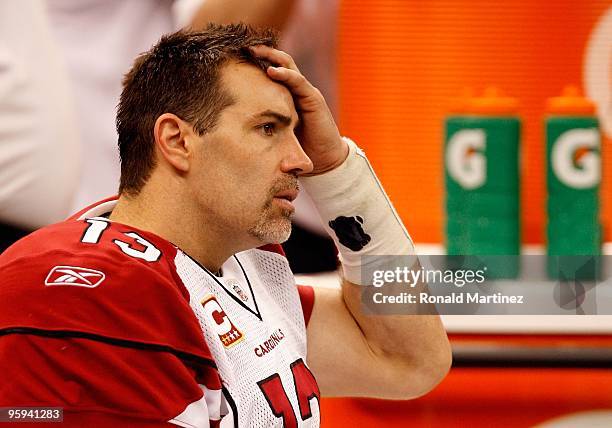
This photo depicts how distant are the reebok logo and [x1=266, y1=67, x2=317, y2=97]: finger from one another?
35 centimetres

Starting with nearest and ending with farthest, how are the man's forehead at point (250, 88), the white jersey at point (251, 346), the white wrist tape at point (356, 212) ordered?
the white jersey at point (251, 346) < the man's forehead at point (250, 88) < the white wrist tape at point (356, 212)

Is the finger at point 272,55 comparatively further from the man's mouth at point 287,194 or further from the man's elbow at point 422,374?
the man's elbow at point 422,374

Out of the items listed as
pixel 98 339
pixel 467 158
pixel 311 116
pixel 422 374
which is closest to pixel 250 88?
pixel 311 116

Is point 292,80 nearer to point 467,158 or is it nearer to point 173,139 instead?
point 173,139

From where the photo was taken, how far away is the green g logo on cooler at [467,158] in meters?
1.82

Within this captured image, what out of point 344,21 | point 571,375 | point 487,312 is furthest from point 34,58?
point 571,375

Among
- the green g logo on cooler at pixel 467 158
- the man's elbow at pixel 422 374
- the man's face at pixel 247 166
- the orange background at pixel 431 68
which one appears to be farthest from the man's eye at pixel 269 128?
the orange background at pixel 431 68

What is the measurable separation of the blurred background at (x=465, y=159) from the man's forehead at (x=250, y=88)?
0.45 meters

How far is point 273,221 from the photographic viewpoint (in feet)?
4.16

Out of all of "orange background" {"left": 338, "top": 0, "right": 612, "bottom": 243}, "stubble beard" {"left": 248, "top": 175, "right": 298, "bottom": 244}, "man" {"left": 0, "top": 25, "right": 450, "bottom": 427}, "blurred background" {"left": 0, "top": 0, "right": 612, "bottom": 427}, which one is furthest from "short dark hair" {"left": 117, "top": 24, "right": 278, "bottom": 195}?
"orange background" {"left": 338, "top": 0, "right": 612, "bottom": 243}

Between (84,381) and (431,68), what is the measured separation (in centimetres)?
Answer: 118

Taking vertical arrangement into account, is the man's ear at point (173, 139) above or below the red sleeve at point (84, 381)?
above

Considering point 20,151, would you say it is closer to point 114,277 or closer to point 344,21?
point 344,21

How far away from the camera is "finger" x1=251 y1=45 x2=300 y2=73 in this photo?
1.26 m
